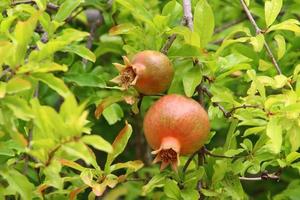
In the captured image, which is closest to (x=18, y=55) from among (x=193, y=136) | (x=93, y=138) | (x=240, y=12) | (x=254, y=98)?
(x=93, y=138)

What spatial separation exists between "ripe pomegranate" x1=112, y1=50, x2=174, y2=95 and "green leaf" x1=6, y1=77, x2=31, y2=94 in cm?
33

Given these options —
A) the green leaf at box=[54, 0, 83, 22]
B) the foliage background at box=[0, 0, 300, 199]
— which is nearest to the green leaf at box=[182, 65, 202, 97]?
the foliage background at box=[0, 0, 300, 199]

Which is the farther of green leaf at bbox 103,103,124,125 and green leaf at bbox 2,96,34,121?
green leaf at bbox 103,103,124,125

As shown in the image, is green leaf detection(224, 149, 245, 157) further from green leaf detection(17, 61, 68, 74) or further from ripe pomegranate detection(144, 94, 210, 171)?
green leaf detection(17, 61, 68, 74)

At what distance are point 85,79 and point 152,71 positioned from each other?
0.50 m

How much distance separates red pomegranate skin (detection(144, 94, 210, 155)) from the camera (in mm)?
1576

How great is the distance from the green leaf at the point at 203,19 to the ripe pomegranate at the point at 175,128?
0.21 meters

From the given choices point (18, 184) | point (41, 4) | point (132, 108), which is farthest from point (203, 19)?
point (18, 184)

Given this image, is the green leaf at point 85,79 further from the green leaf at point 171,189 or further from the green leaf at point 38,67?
the green leaf at point 38,67

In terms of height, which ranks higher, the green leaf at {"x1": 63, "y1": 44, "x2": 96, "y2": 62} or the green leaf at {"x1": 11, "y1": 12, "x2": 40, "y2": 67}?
the green leaf at {"x1": 11, "y1": 12, "x2": 40, "y2": 67}

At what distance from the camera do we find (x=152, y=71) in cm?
165

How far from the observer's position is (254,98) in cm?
168

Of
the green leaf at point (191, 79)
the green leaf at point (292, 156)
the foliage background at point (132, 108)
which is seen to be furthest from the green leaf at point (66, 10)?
the green leaf at point (292, 156)

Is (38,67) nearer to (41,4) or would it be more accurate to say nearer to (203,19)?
(41,4)
